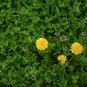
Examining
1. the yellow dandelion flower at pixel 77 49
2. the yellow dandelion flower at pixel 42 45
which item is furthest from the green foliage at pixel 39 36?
the yellow dandelion flower at pixel 42 45

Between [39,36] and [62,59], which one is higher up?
[39,36]

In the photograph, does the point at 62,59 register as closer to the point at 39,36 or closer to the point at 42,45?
the point at 42,45

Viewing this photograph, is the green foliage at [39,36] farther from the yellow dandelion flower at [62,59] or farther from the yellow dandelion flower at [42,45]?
the yellow dandelion flower at [42,45]

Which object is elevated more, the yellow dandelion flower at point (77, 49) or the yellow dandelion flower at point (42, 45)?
the yellow dandelion flower at point (42, 45)

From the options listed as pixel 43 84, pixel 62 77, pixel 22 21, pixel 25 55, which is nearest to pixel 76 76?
pixel 62 77

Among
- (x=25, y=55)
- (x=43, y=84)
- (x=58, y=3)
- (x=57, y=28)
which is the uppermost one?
(x=58, y=3)

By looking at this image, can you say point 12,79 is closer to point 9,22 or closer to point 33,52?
point 33,52

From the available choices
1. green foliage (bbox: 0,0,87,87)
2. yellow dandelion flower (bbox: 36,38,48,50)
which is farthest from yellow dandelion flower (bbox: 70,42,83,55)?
yellow dandelion flower (bbox: 36,38,48,50)

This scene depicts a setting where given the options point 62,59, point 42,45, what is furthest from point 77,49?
point 42,45
